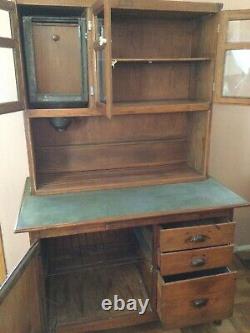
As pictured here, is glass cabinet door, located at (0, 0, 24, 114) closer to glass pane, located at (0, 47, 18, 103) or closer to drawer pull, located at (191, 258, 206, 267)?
glass pane, located at (0, 47, 18, 103)

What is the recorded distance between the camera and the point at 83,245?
223 centimetres

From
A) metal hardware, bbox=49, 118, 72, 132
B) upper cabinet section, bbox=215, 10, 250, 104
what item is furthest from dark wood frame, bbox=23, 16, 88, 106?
upper cabinet section, bbox=215, 10, 250, 104

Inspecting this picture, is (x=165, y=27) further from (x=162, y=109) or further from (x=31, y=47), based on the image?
(x=31, y=47)

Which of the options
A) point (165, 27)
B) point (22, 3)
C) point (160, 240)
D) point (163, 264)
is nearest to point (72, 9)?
point (22, 3)

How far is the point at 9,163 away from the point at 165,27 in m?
1.27

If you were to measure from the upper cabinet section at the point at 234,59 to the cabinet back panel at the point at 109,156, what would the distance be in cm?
49

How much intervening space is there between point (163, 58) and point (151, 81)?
181 millimetres

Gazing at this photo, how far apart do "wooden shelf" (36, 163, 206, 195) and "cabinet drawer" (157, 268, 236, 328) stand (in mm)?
549

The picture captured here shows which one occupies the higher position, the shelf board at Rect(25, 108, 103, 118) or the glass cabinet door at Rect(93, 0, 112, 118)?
the glass cabinet door at Rect(93, 0, 112, 118)

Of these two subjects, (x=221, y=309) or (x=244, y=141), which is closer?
(x=221, y=309)

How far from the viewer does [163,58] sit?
1.85 metres

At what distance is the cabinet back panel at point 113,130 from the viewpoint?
6.39 feet

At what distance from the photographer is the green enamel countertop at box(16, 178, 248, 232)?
58.5 inches

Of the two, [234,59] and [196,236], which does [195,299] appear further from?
[234,59]
